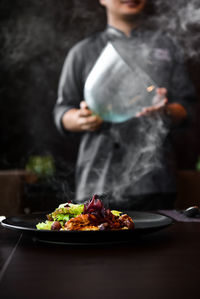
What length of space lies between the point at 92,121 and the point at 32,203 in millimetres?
655

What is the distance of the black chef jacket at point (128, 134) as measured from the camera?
2541 mm

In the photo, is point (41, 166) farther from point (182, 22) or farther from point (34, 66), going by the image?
point (182, 22)

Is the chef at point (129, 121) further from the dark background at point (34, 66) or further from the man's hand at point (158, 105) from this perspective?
the dark background at point (34, 66)

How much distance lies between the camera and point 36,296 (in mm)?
520

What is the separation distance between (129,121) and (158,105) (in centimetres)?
21

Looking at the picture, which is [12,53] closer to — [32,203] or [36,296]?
[32,203]

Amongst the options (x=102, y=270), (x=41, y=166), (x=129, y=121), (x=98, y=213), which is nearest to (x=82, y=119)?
(x=129, y=121)

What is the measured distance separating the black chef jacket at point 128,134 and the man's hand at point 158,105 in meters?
0.06

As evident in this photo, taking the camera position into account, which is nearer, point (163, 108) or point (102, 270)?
point (102, 270)

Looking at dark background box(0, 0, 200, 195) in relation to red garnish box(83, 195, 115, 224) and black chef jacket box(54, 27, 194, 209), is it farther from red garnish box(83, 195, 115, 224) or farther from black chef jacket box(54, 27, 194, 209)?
red garnish box(83, 195, 115, 224)

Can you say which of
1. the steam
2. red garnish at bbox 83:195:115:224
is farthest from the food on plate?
the steam

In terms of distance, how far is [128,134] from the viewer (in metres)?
2.60

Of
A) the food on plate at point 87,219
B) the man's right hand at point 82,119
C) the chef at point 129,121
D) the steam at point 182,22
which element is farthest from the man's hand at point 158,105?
the food on plate at point 87,219

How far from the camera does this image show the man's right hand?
2.53 m
